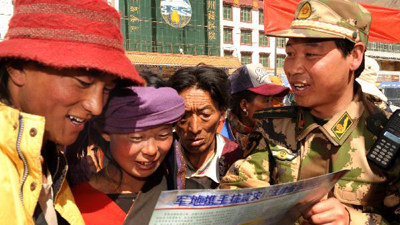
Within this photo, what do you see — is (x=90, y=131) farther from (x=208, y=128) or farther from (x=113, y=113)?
(x=208, y=128)

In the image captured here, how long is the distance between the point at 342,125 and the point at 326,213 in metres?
0.46

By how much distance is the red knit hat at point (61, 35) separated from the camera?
125 centimetres

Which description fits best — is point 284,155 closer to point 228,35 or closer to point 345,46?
point 345,46

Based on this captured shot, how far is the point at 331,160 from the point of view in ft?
6.02

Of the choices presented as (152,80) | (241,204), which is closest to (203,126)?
(152,80)

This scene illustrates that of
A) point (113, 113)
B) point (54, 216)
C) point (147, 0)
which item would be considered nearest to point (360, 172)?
point (113, 113)

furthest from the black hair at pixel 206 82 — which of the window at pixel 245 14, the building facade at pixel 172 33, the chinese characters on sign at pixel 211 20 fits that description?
the window at pixel 245 14

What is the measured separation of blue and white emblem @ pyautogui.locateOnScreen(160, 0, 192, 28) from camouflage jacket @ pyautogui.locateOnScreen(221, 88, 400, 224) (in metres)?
29.0

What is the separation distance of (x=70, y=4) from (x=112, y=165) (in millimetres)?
901

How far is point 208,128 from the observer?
283 centimetres

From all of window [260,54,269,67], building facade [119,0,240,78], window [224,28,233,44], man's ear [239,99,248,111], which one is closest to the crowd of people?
man's ear [239,99,248,111]

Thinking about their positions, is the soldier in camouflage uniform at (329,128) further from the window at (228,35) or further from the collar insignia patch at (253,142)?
the window at (228,35)

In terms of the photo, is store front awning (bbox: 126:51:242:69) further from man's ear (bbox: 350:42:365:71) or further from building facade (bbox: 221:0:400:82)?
man's ear (bbox: 350:42:365:71)

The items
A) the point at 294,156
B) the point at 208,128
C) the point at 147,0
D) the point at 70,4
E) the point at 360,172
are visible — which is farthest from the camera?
the point at 147,0
